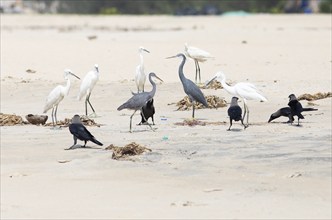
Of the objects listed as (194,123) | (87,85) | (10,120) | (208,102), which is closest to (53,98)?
(10,120)

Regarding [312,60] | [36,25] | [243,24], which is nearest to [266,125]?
[312,60]

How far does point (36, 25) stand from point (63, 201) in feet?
116

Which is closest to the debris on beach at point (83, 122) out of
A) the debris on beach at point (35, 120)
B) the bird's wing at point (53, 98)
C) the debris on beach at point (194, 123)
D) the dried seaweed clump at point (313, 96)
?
the debris on beach at point (35, 120)

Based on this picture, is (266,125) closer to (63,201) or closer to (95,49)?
(63,201)

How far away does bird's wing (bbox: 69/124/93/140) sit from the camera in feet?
45.6

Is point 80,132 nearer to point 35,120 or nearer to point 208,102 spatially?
point 35,120

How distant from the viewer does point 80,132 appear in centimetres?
1397

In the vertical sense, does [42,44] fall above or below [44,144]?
above

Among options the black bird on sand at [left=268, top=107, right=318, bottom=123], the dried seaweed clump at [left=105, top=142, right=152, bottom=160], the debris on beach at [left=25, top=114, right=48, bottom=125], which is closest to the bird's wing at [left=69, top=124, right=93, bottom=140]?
the dried seaweed clump at [left=105, top=142, right=152, bottom=160]

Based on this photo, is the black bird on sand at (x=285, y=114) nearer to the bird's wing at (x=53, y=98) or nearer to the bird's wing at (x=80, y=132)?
the bird's wing at (x=80, y=132)

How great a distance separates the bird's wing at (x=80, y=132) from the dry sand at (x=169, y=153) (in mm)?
194

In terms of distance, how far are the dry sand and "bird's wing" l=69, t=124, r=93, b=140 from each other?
7.7 inches

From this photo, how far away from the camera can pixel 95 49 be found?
1166 inches

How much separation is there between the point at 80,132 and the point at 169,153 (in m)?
1.28
